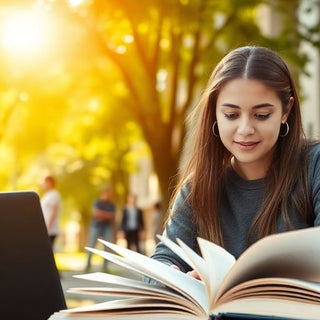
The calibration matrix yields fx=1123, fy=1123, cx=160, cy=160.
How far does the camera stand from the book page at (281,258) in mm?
2318

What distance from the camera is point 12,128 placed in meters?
29.5

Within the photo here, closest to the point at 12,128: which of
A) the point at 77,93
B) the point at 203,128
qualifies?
the point at 77,93

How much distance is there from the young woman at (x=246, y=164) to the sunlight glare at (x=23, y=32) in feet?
45.5

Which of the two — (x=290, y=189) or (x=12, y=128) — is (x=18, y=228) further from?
(x=12, y=128)

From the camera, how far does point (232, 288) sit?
2.33 m

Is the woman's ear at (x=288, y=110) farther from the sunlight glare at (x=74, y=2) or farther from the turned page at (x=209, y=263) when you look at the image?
the sunlight glare at (x=74, y=2)

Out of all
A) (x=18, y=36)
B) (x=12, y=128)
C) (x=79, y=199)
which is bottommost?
(x=79, y=199)

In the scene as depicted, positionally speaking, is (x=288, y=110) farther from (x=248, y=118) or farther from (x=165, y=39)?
(x=165, y=39)

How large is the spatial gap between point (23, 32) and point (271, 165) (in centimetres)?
1603

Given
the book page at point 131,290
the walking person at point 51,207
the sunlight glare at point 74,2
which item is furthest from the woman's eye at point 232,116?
the sunlight glare at point 74,2

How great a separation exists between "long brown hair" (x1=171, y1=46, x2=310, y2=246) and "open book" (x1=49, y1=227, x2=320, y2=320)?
0.58 meters

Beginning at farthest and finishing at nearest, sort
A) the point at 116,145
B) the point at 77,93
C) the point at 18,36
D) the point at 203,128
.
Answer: the point at 116,145, the point at 77,93, the point at 18,36, the point at 203,128

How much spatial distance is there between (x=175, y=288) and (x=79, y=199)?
3753 cm

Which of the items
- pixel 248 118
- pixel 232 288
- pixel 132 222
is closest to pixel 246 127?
pixel 248 118
